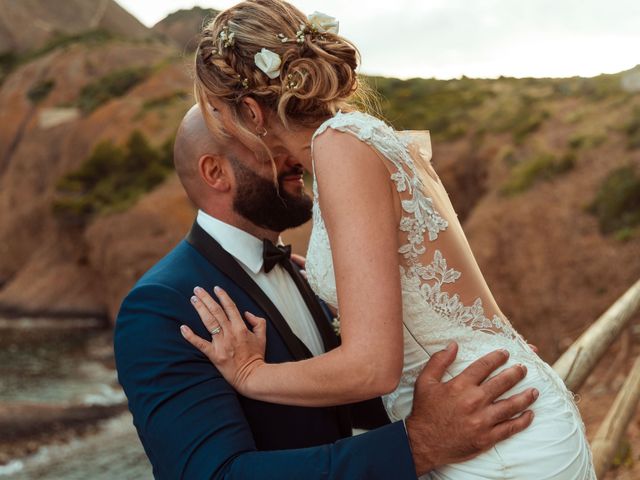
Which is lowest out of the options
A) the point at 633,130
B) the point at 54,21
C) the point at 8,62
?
the point at 8,62

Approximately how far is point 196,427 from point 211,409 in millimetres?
60

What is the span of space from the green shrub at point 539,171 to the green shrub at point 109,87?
20542 mm

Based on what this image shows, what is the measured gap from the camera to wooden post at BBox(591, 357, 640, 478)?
3406 millimetres

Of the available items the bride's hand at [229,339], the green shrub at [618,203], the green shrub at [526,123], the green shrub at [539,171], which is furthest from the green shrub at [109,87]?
the bride's hand at [229,339]

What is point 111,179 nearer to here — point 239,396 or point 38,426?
point 38,426

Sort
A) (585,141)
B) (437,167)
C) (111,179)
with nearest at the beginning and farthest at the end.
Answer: (585,141), (437,167), (111,179)

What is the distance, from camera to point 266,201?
2.46 metres

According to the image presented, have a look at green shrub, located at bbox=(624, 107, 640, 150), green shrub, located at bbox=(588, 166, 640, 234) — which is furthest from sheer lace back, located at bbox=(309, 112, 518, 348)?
green shrub, located at bbox=(624, 107, 640, 150)

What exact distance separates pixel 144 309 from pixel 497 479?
1086 millimetres

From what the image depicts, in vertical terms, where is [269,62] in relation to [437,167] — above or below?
above

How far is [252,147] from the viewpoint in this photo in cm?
225

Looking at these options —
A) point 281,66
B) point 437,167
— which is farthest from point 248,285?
point 437,167

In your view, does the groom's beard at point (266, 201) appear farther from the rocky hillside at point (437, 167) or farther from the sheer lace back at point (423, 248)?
the rocky hillside at point (437, 167)

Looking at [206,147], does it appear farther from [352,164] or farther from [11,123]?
[11,123]
